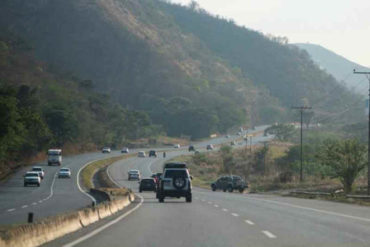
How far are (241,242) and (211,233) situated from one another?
259 cm

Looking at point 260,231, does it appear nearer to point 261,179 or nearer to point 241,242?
point 241,242

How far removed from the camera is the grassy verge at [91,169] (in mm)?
93331

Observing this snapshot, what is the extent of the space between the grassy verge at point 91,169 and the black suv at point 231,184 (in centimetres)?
1516

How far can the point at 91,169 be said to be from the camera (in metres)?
111

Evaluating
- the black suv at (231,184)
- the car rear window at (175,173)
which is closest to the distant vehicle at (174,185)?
the car rear window at (175,173)

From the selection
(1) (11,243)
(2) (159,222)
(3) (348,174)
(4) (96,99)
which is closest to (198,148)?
(4) (96,99)

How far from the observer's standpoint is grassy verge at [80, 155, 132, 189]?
9333 centimetres

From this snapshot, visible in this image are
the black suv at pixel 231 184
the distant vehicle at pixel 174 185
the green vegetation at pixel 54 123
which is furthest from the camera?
the green vegetation at pixel 54 123

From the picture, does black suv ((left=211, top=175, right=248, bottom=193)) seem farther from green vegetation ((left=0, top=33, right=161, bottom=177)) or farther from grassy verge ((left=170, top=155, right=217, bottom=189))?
grassy verge ((left=170, top=155, right=217, bottom=189))

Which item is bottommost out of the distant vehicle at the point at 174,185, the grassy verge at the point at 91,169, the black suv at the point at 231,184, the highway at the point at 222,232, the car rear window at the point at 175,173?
the highway at the point at 222,232

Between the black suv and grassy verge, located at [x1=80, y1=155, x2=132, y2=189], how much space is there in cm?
1516

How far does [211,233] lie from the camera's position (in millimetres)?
19750

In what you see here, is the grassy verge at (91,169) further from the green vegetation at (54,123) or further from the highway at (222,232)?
the highway at (222,232)

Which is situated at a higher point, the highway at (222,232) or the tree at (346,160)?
the tree at (346,160)
